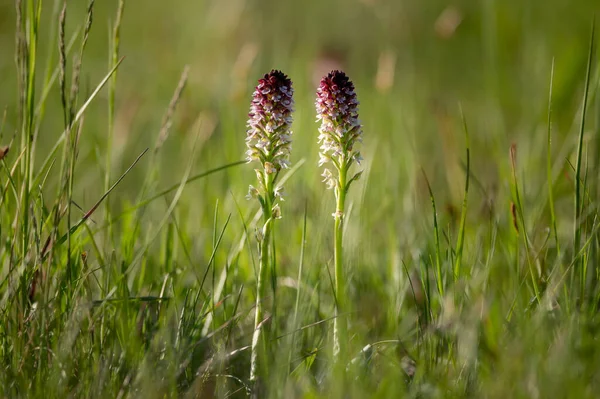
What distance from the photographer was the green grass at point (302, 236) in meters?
1.60

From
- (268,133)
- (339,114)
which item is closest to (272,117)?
(268,133)

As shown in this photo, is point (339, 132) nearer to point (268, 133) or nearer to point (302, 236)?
point (268, 133)

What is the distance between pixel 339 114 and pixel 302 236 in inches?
17.6

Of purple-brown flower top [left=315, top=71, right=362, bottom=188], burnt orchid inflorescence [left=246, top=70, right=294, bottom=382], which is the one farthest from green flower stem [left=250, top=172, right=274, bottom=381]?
purple-brown flower top [left=315, top=71, right=362, bottom=188]

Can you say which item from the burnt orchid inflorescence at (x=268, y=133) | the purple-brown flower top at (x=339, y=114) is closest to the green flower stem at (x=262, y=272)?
the burnt orchid inflorescence at (x=268, y=133)

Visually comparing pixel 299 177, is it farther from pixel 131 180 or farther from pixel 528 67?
pixel 528 67

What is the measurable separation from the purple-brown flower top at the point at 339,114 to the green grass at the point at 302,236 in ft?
0.88

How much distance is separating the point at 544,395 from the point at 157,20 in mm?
6332

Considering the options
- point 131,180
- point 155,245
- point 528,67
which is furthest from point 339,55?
point 155,245

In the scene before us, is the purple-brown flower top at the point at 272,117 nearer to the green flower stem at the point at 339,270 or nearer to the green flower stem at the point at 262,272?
the green flower stem at the point at 262,272

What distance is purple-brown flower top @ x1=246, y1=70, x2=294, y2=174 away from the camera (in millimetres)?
1757

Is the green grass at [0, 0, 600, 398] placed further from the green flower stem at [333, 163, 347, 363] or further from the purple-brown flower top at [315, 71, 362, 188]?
the purple-brown flower top at [315, 71, 362, 188]

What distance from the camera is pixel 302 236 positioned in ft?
6.70

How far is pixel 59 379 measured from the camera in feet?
5.18
